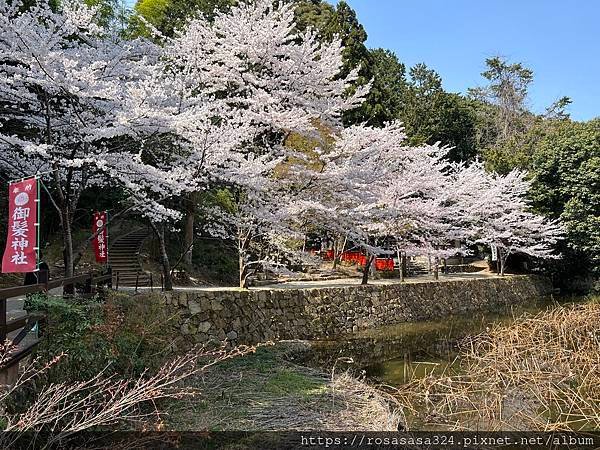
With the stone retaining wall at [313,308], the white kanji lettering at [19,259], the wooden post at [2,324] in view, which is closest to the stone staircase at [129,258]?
the stone retaining wall at [313,308]

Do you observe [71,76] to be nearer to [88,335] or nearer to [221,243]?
[88,335]

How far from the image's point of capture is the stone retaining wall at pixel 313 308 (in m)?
11.2

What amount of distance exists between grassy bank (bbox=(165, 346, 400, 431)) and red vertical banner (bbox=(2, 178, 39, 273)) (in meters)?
2.83

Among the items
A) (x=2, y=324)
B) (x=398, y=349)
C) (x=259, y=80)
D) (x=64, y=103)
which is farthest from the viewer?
(x=259, y=80)

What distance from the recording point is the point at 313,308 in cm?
1436

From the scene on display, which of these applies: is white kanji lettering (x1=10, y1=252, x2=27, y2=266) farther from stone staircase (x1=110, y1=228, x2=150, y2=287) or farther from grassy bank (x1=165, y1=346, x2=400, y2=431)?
stone staircase (x1=110, y1=228, x2=150, y2=287)

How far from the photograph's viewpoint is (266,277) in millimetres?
17922

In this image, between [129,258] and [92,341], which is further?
[129,258]

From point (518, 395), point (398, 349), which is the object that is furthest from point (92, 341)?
point (398, 349)

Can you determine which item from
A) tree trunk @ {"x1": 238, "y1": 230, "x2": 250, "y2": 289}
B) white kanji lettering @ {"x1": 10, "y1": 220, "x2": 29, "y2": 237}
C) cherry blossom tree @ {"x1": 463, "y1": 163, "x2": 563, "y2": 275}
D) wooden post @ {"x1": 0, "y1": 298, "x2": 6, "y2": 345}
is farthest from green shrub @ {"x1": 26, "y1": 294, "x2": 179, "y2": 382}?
cherry blossom tree @ {"x1": 463, "y1": 163, "x2": 563, "y2": 275}

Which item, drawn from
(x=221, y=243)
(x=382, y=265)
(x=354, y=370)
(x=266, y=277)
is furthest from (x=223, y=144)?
(x=382, y=265)

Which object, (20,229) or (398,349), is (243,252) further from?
(20,229)

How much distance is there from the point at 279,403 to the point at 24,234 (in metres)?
4.23

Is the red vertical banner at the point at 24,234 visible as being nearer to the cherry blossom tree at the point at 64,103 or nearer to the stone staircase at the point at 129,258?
the cherry blossom tree at the point at 64,103
